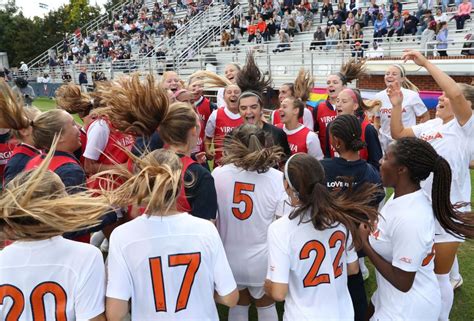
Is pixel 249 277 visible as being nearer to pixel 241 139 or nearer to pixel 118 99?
pixel 241 139

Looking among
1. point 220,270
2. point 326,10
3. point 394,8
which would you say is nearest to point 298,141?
point 220,270

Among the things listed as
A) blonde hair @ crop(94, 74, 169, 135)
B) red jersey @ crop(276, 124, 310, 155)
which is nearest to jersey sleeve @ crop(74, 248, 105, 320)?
blonde hair @ crop(94, 74, 169, 135)

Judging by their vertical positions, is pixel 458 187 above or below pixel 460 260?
above

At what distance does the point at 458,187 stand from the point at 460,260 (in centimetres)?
181

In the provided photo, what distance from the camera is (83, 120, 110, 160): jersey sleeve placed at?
13.2 ft

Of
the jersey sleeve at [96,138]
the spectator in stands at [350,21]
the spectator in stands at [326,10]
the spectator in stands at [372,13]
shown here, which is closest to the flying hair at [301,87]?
the jersey sleeve at [96,138]

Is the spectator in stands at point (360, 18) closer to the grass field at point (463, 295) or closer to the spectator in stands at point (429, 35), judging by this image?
the spectator in stands at point (429, 35)

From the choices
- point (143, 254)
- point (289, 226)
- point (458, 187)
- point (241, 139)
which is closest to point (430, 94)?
point (458, 187)

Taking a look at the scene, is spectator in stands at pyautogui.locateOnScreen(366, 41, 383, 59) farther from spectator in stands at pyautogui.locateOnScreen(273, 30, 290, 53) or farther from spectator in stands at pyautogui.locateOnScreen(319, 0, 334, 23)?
spectator in stands at pyautogui.locateOnScreen(319, 0, 334, 23)

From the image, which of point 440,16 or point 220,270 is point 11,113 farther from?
point 440,16

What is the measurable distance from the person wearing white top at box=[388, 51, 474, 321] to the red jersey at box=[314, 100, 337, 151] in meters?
1.80

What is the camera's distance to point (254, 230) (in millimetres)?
2924

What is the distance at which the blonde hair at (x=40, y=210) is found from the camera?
6.13 feet

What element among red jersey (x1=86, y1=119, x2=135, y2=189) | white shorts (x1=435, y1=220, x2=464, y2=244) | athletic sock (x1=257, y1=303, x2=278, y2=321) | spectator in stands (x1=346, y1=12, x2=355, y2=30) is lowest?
athletic sock (x1=257, y1=303, x2=278, y2=321)
